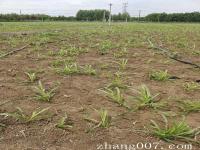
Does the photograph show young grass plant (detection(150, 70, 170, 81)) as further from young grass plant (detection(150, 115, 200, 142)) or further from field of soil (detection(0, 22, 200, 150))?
young grass plant (detection(150, 115, 200, 142))

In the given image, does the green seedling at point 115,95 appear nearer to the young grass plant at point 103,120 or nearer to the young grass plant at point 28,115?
the young grass plant at point 103,120

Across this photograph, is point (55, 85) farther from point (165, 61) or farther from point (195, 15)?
point (195, 15)

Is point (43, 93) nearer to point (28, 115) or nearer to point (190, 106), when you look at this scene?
point (28, 115)

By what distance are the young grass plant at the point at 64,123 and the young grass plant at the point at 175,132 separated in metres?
0.68

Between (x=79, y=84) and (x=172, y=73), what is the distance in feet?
5.15

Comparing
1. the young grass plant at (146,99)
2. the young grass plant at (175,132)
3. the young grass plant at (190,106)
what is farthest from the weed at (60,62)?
the young grass plant at (175,132)

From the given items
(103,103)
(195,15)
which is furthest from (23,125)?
(195,15)

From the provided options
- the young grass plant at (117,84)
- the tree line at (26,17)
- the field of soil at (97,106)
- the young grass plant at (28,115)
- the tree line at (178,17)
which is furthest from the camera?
the tree line at (178,17)

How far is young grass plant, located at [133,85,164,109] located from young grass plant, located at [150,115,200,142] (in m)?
0.52

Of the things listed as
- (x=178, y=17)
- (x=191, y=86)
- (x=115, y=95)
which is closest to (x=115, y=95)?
(x=115, y=95)

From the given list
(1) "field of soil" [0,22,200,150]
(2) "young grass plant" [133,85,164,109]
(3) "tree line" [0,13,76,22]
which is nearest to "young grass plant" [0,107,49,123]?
(1) "field of soil" [0,22,200,150]

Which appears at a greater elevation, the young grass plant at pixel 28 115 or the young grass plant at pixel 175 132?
the young grass plant at pixel 28 115

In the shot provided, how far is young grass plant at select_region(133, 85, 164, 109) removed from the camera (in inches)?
139

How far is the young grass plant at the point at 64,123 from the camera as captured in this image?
298 cm
